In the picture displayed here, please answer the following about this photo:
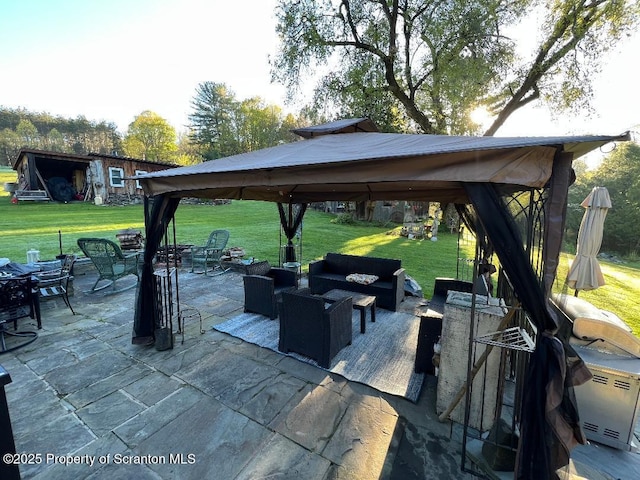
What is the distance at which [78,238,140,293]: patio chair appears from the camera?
18.1 feet

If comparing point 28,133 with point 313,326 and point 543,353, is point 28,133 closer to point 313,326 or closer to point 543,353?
point 313,326

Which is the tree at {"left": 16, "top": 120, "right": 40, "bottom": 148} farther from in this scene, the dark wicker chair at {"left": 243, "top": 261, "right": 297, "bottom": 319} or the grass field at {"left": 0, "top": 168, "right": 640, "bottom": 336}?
the dark wicker chair at {"left": 243, "top": 261, "right": 297, "bottom": 319}

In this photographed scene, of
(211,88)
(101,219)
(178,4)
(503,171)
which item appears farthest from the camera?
(211,88)

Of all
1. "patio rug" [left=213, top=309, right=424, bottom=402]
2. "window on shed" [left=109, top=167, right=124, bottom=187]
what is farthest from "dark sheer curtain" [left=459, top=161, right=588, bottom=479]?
"window on shed" [left=109, top=167, right=124, bottom=187]

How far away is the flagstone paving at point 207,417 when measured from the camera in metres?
2.12

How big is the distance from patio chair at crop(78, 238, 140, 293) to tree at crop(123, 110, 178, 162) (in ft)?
113

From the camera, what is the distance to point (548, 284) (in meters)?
1.83

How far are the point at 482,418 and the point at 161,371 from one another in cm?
349

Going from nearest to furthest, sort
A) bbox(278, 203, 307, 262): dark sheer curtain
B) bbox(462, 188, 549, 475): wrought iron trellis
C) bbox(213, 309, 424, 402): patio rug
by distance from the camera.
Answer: bbox(462, 188, 549, 475): wrought iron trellis < bbox(213, 309, 424, 402): patio rug < bbox(278, 203, 307, 262): dark sheer curtain

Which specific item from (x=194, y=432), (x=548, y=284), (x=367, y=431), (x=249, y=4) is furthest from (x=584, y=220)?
(x=249, y=4)

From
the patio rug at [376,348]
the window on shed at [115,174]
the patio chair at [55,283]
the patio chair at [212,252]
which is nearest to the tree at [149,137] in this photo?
the window on shed at [115,174]

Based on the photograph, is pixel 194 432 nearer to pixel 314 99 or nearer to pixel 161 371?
pixel 161 371

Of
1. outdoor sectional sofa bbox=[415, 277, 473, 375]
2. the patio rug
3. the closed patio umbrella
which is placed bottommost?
the patio rug

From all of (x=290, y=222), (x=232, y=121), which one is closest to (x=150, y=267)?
(x=290, y=222)
